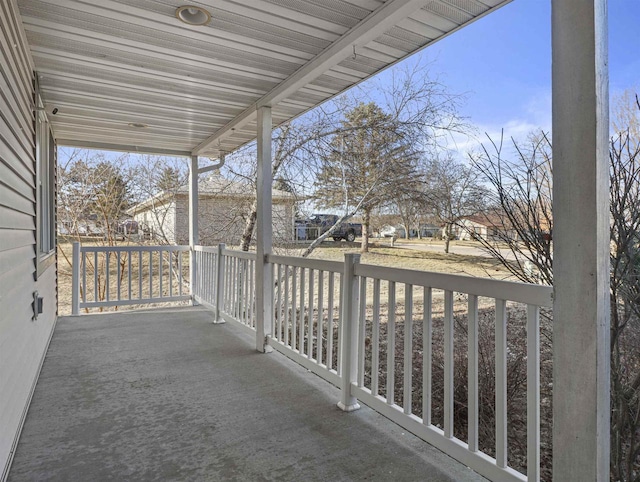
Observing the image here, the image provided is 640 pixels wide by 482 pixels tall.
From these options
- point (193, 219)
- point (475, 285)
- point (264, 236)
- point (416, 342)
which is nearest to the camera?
point (475, 285)

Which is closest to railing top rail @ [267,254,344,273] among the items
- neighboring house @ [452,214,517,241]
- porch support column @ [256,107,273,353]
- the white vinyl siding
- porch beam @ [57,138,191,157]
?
porch support column @ [256,107,273,353]

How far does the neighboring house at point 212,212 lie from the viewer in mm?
6996

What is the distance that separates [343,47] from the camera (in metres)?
2.54

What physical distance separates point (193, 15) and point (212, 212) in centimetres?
566

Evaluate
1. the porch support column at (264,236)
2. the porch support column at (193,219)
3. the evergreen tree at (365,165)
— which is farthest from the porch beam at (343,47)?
the evergreen tree at (365,165)

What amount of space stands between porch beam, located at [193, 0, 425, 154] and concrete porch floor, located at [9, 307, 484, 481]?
2.32m

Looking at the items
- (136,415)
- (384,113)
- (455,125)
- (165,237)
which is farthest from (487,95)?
(165,237)

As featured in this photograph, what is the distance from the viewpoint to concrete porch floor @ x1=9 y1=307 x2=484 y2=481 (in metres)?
1.85

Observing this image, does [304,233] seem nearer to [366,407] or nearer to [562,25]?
[366,407]

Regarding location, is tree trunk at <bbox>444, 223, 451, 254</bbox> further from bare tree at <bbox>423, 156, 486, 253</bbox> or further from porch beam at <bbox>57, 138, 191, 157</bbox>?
porch beam at <bbox>57, 138, 191, 157</bbox>

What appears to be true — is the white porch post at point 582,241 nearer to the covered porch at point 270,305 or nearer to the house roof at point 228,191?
the covered porch at point 270,305

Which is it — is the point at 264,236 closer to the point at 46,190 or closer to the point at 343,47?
the point at 343,47

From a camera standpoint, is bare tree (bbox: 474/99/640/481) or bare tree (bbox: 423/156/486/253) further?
bare tree (bbox: 423/156/486/253)

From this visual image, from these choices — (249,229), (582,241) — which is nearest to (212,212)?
(249,229)
